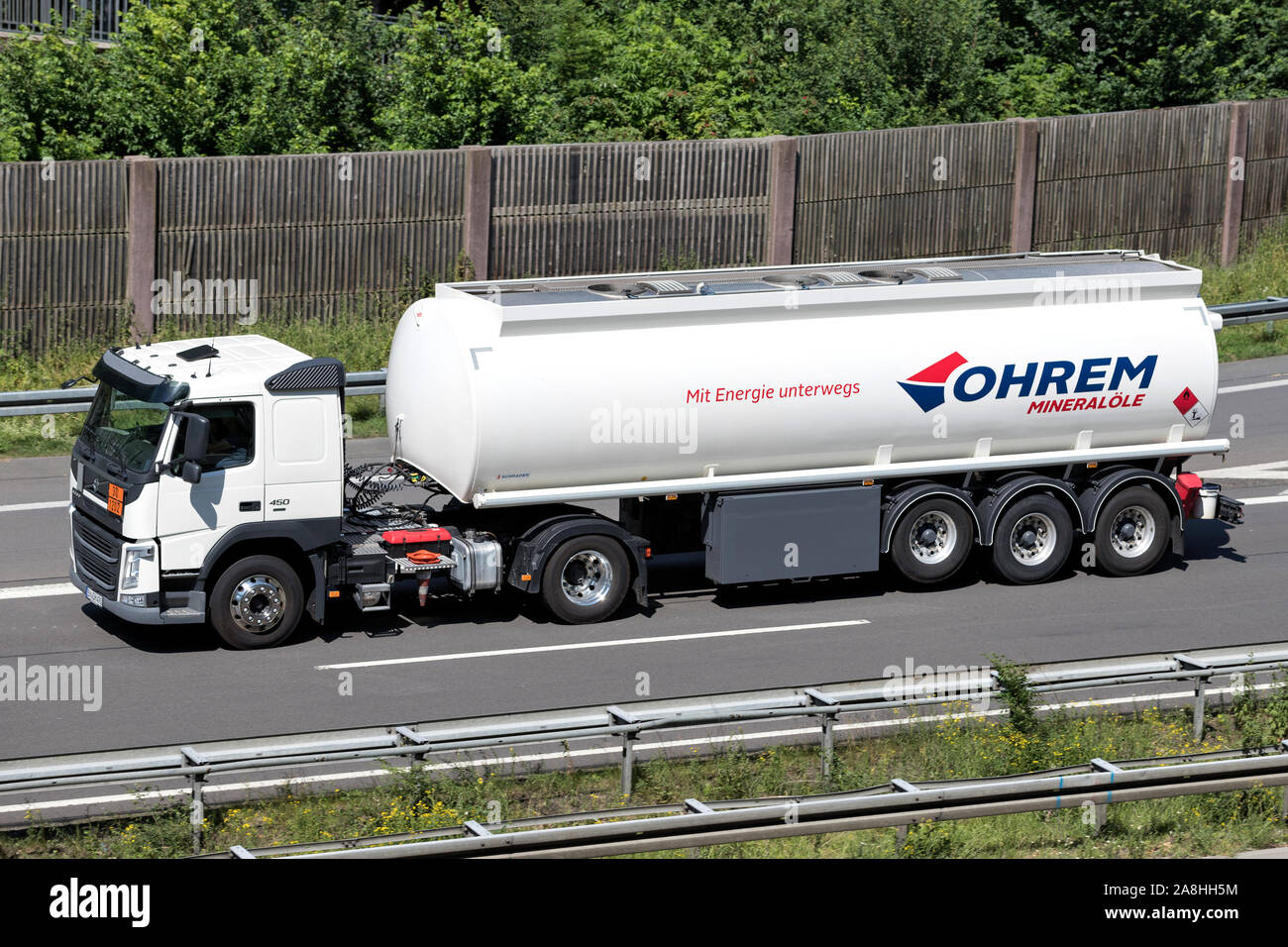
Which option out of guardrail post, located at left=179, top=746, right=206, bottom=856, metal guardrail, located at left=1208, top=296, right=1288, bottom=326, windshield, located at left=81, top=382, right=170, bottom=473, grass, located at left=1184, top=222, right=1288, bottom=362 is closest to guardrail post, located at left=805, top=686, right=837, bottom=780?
guardrail post, located at left=179, top=746, right=206, bottom=856

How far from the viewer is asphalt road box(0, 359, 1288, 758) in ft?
43.5

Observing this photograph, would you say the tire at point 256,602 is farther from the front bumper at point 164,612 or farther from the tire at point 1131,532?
the tire at point 1131,532

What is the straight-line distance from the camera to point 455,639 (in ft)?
49.7

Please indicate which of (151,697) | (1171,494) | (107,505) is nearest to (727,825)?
(151,697)

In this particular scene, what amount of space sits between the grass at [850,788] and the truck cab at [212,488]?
331 centimetres

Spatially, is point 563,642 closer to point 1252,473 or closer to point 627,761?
point 627,761

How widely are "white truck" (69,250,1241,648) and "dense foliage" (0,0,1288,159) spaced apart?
10.4 meters

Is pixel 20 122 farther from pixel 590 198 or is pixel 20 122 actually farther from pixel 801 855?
pixel 801 855

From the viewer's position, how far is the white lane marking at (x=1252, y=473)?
20.9 m

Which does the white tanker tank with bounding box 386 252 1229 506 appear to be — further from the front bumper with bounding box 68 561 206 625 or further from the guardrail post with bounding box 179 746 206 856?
the guardrail post with bounding box 179 746 206 856

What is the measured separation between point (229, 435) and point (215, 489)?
1.56 ft

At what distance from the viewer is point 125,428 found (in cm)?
1445

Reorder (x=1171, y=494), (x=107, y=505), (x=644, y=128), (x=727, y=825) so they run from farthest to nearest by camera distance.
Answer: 1. (x=644, y=128)
2. (x=1171, y=494)
3. (x=107, y=505)
4. (x=727, y=825)
